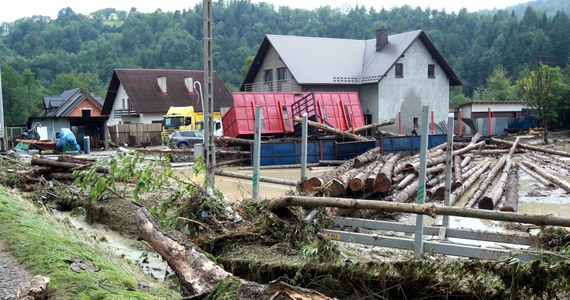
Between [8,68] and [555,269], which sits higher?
[8,68]

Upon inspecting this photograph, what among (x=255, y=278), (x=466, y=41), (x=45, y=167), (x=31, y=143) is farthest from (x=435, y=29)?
(x=255, y=278)

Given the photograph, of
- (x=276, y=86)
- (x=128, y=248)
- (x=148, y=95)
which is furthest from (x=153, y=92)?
(x=128, y=248)

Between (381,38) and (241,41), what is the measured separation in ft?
183

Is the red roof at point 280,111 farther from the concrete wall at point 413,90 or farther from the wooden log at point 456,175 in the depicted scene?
the concrete wall at point 413,90

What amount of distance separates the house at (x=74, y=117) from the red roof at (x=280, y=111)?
16.0 meters

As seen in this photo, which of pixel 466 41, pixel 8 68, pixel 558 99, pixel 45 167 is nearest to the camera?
pixel 45 167

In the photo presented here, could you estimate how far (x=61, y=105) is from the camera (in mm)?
51500

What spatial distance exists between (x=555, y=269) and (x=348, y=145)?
20.0 meters

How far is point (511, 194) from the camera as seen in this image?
46.0 ft

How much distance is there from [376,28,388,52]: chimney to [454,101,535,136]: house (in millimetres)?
7964

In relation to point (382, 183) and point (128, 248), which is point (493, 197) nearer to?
point (382, 183)

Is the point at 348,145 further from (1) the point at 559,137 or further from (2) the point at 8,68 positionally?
(2) the point at 8,68

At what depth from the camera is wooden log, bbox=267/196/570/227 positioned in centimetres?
553

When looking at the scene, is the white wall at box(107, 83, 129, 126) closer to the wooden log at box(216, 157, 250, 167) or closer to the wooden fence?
the wooden fence
